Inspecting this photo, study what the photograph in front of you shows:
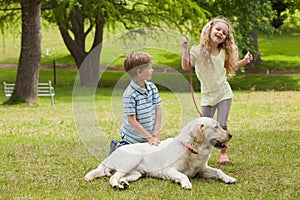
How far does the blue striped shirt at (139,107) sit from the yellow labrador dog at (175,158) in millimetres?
315

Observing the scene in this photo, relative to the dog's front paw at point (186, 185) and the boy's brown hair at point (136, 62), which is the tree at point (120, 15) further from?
the dog's front paw at point (186, 185)

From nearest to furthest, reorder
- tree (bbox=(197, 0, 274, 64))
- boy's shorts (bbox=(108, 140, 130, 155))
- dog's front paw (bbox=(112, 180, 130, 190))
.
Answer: dog's front paw (bbox=(112, 180, 130, 190))
boy's shorts (bbox=(108, 140, 130, 155))
tree (bbox=(197, 0, 274, 64))

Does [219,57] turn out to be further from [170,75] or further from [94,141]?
[94,141]

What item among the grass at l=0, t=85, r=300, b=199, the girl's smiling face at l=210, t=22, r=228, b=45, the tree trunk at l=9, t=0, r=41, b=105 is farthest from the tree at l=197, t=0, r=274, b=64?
the girl's smiling face at l=210, t=22, r=228, b=45

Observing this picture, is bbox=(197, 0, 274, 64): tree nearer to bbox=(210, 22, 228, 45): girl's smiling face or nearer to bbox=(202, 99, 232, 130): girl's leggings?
bbox=(202, 99, 232, 130): girl's leggings

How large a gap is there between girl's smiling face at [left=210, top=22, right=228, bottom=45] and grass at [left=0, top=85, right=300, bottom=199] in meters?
0.80

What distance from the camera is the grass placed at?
587cm

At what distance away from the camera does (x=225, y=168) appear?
7188 millimetres

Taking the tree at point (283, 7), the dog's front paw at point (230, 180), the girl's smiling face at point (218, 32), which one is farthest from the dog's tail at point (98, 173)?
the tree at point (283, 7)

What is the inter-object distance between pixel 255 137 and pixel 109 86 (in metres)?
18.5

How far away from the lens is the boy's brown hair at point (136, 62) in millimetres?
6672

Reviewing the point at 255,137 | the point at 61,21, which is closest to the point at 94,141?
the point at 255,137

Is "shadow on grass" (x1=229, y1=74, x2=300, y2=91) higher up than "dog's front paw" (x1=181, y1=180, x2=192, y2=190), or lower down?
lower down

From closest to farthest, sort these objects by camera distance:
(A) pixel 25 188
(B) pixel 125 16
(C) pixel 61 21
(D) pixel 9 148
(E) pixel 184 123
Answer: (A) pixel 25 188 < (E) pixel 184 123 < (D) pixel 9 148 < (C) pixel 61 21 < (B) pixel 125 16
